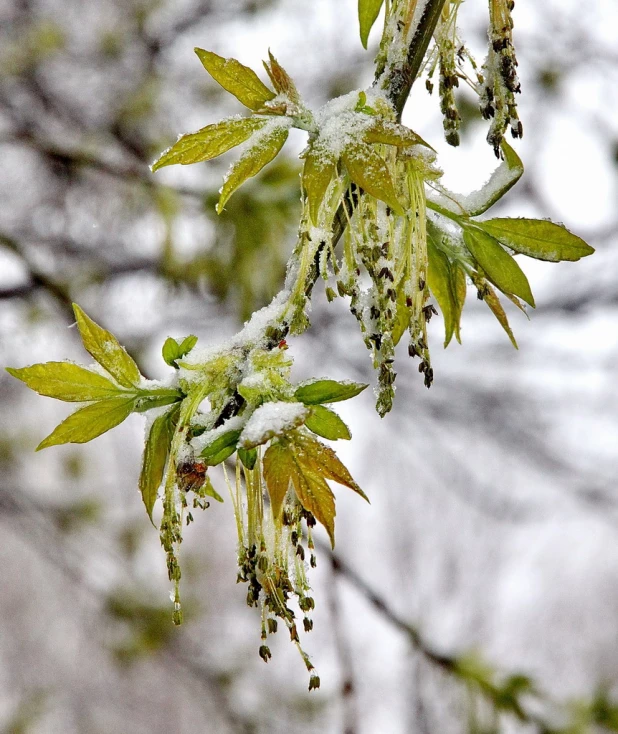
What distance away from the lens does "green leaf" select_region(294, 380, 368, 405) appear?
0.55m

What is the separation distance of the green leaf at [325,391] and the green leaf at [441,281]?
0.60ft

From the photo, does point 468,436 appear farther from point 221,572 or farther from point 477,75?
point 221,572

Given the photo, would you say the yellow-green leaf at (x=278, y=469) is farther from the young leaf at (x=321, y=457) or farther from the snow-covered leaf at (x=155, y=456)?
the snow-covered leaf at (x=155, y=456)

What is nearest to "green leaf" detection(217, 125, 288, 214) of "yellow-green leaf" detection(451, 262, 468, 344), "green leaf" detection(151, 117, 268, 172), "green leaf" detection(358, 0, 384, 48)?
"green leaf" detection(151, 117, 268, 172)

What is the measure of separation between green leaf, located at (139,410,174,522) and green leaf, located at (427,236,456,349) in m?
0.29

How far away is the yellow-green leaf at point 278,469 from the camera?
1.71ft

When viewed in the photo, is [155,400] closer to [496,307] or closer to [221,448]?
[221,448]

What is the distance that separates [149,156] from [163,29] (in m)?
1.22

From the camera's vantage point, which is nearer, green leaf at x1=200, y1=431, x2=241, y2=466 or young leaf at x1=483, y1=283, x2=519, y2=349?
green leaf at x1=200, y1=431, x2=241, y2=466

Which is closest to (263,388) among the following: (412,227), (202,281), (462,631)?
(412,227)

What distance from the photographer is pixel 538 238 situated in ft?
2.03

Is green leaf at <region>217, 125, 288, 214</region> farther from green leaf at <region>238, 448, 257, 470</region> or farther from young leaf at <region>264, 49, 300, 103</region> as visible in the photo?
green leaf at <region>238, 448, 257, 470</region>

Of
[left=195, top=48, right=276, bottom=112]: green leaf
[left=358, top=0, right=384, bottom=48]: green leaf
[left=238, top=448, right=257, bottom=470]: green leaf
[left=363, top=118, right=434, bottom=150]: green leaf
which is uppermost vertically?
[left=358, top=0, right=384, bottom=48]: green leaf

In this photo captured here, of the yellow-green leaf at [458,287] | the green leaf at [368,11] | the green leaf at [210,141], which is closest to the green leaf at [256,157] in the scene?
the green leaf at [210,141]
